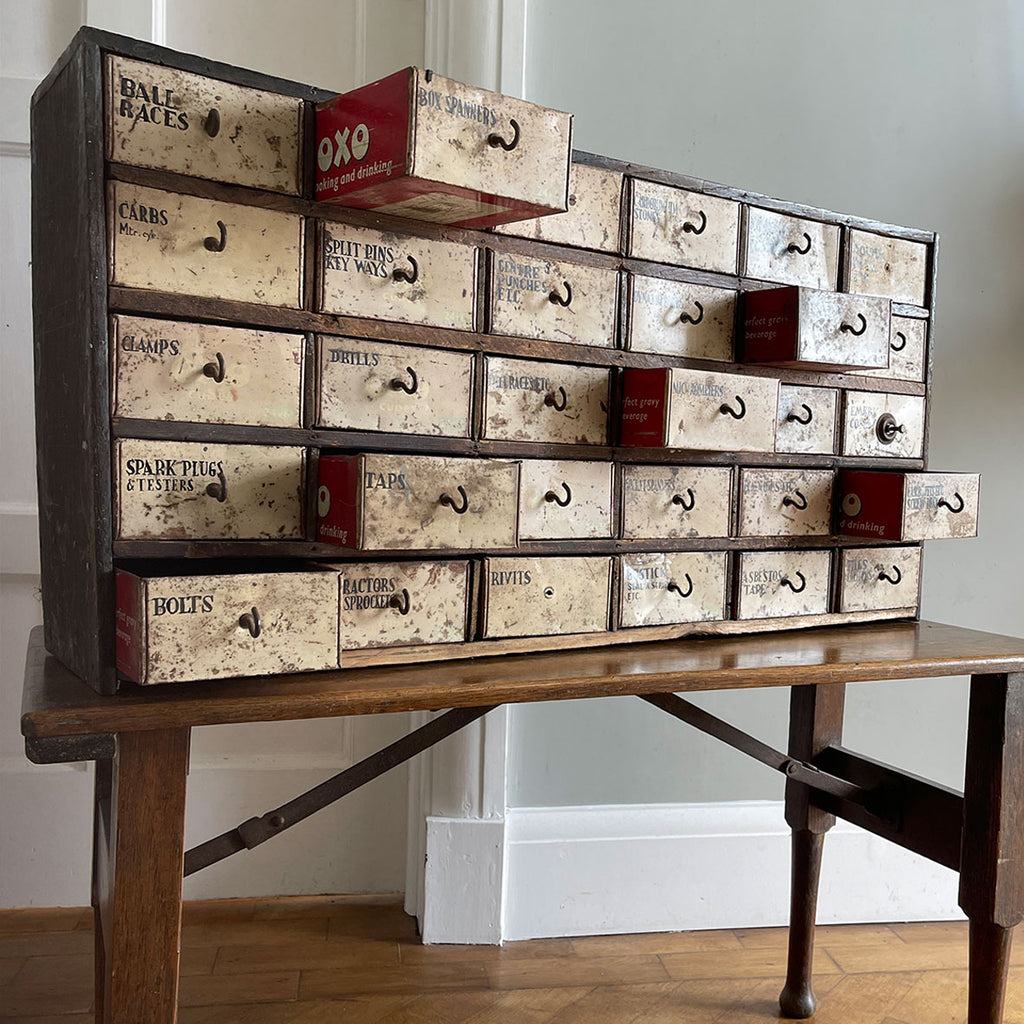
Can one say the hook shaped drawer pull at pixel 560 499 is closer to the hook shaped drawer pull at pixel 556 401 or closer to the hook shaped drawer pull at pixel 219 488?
the hook shaped drawer pull at pixel 556 401

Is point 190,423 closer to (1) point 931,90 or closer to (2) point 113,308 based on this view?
(2) point 113,308

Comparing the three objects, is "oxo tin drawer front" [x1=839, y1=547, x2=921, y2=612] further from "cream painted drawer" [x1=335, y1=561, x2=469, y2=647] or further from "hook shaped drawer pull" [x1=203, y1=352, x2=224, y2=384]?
"hook shaped drawer pull" [x1=203, y1=352, x2=224, y2=384]

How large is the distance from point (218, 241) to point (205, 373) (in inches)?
5.8

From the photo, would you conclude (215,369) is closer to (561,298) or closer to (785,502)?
(561,298)

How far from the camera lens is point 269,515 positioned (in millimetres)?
1247

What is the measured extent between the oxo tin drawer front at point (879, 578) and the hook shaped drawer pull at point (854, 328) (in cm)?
34

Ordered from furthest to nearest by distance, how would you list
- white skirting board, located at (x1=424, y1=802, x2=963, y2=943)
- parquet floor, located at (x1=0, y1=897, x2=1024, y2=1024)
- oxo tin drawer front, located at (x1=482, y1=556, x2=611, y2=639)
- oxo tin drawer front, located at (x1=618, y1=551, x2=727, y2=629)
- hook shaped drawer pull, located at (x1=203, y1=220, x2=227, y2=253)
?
white skirting board, located at (x1=424, y1=802, x2=963, y2=943) < parquet floor, located at (x1=0, y1=897, x2=1024, y2=1024) < oxo tin drawer front, located at (x1=618, y1=551, x2=727, y2=629) < oxo tin drawer front, located at (x1=482, y1=556, x2=611, y2=639) < hook shaped drawer pull, located at (x1=203, y1=220, x2=227, y2=253)

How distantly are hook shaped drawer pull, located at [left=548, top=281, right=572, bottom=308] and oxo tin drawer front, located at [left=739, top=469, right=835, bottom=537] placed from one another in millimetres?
385

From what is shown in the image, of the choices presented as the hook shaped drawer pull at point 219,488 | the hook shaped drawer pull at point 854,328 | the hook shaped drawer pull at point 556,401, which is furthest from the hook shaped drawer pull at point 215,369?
the hook shaped drawer pull at point 854,328

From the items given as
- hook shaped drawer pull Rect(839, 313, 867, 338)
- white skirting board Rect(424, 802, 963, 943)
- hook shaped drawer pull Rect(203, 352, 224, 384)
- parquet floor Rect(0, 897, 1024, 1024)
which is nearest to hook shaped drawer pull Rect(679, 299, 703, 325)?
hook shaped drawer pull Rect(839, 313, 867, 338)

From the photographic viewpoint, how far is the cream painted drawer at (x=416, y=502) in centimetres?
120

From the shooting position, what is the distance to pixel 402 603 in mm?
1318

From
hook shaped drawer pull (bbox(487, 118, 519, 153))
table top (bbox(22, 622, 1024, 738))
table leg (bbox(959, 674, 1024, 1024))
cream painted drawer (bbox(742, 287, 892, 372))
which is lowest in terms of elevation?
table leg (bbox(959, 674, 1024, 1024))

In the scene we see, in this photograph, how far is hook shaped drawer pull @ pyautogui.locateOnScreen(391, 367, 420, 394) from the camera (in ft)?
4.31
